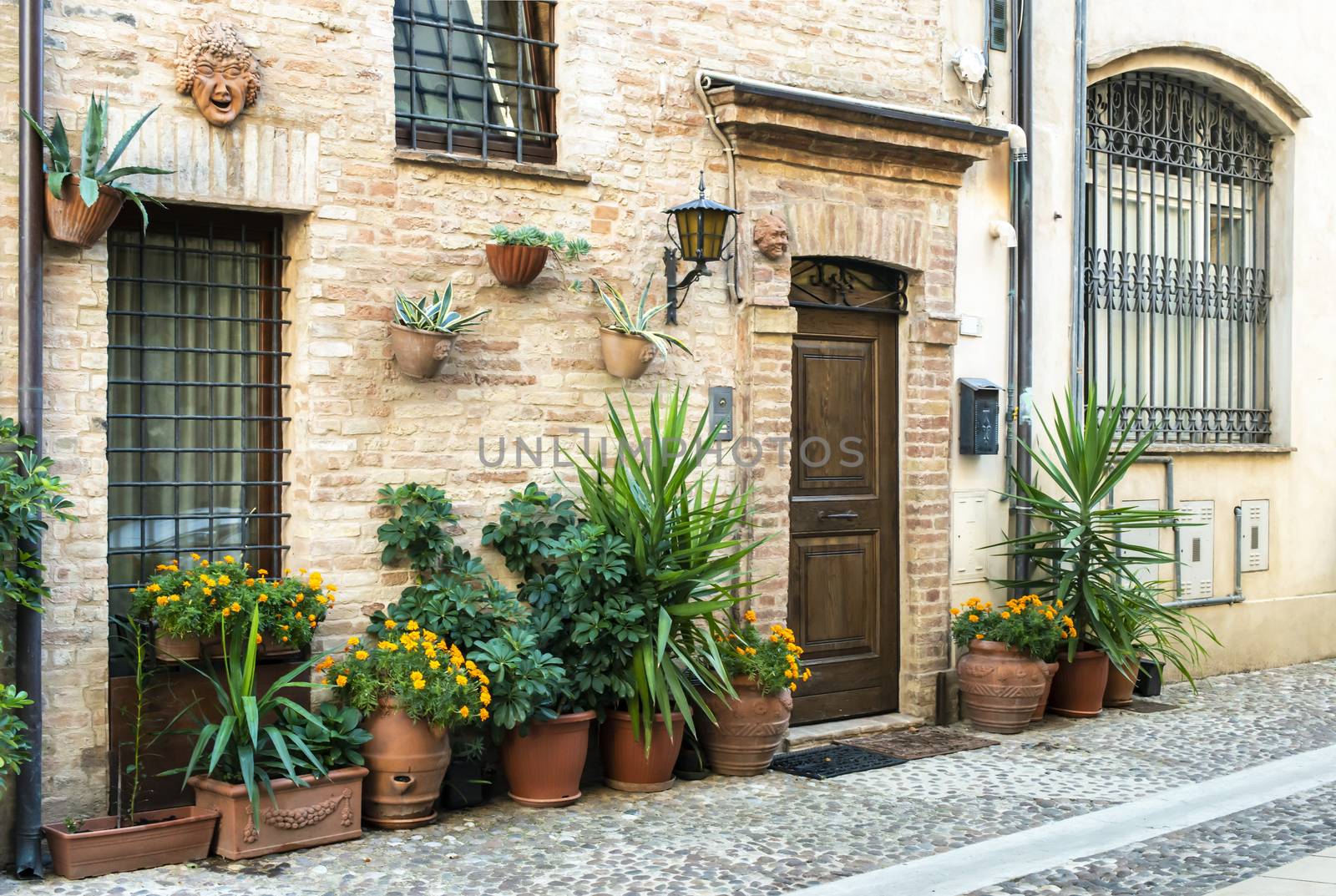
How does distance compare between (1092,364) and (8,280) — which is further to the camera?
(1092,364)

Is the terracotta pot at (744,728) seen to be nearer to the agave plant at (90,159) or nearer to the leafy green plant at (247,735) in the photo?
the leafy green plant at (247,735)

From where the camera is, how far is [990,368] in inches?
360

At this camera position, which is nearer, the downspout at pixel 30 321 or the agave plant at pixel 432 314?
the downspout at pixel 30 321

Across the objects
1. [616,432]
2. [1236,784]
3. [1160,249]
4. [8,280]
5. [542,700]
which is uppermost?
[1160,249]

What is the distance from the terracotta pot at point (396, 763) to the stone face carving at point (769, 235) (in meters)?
3.07

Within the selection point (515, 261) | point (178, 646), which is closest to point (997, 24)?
point (515, 261)

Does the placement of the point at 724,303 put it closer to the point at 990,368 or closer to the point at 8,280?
the point at 990,368

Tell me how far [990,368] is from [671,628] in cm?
320

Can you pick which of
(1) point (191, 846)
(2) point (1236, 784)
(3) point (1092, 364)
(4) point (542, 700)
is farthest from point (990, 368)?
(1) point (191, 846)

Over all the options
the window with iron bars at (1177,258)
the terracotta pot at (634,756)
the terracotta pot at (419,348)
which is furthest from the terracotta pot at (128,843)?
the window with iron bars at (1177,258)

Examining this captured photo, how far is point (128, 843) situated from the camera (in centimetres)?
546

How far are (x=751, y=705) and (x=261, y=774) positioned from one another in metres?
2.38

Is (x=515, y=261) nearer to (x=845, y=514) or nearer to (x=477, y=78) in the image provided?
(x=477, y=78)

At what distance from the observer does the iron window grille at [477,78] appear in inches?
275
